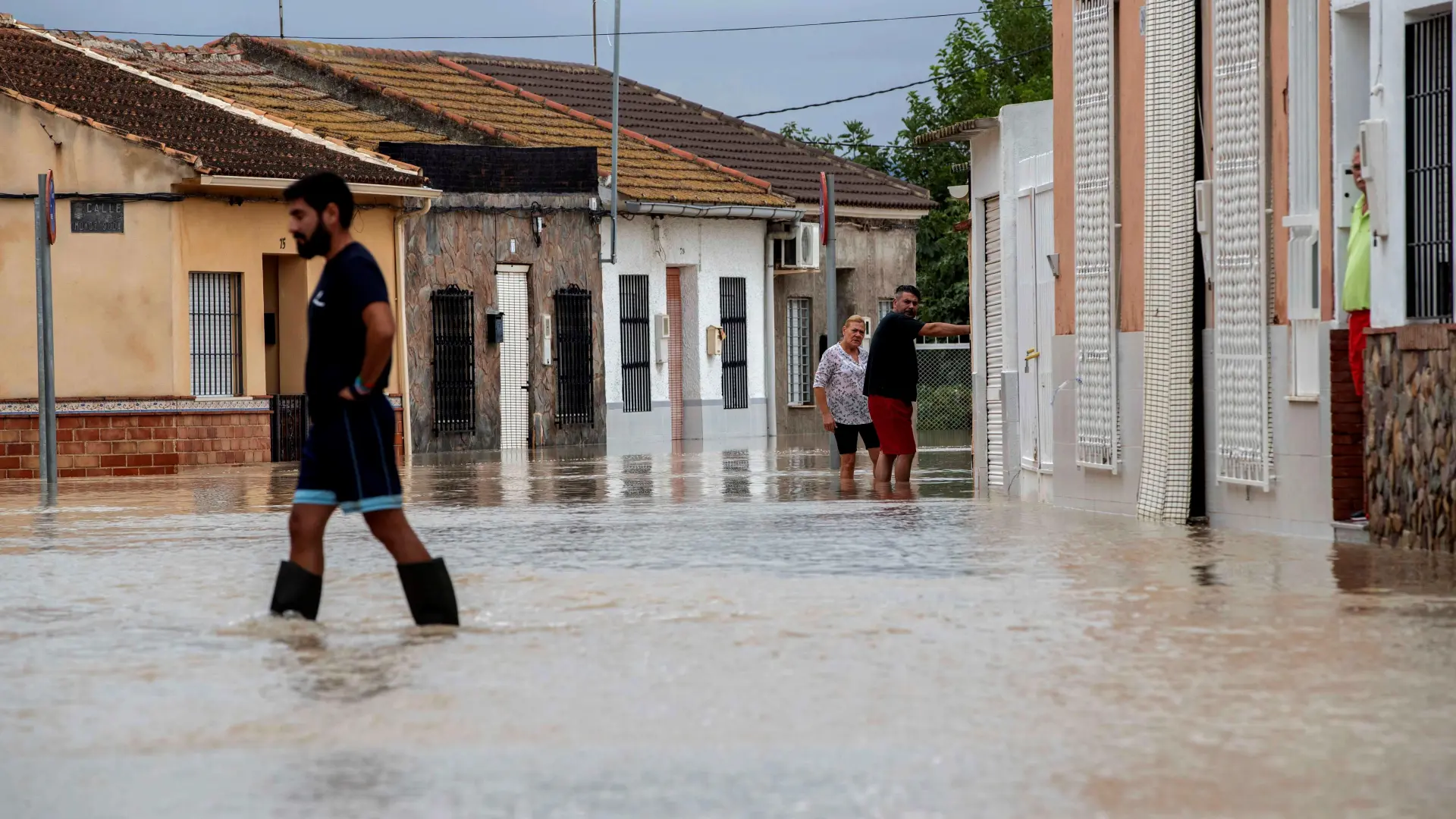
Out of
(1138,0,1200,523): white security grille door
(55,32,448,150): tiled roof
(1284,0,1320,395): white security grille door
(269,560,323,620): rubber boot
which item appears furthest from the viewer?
(55,32,448,150): tiled roof

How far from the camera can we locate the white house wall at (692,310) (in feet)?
114

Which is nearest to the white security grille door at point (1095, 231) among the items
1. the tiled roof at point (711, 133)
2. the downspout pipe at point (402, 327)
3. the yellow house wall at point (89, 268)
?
the yellow house wall at point (89, 268)

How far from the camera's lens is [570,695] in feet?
21.9

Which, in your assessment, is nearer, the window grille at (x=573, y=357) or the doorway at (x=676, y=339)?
the window grille at (x=573, y=357)

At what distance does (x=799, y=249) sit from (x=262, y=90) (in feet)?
29.7

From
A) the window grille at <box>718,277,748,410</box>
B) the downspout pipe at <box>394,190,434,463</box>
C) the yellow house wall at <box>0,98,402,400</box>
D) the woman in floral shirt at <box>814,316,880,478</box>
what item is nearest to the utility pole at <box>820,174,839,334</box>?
the woman in floral shirt at <box>814,316,880,478</box>

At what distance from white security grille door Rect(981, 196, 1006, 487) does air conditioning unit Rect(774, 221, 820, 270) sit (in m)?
18.6

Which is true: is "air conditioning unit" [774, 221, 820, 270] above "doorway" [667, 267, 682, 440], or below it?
above

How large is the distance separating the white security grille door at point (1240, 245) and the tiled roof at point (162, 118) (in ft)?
51.6

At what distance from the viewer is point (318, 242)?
859 centimetres

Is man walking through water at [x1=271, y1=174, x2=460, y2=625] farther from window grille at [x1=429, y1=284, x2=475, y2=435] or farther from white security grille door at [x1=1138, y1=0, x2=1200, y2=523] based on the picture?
window grille at [x1=429, y1=284, x2=475, y2=435]

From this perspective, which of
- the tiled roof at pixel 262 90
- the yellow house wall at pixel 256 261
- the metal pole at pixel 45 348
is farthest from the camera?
the tiled roof at pixel 262 90

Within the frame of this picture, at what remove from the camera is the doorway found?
36531 millimetres

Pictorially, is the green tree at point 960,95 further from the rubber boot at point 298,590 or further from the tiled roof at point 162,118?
the rubber boot at point 298,590
